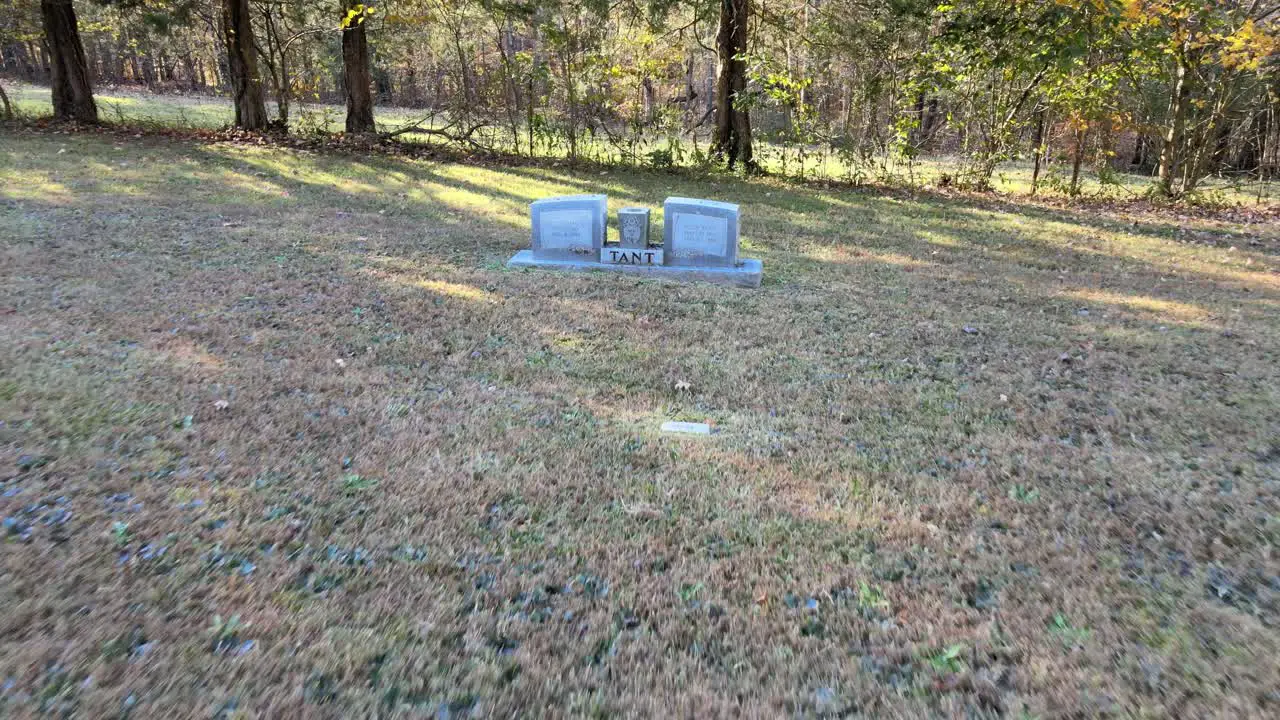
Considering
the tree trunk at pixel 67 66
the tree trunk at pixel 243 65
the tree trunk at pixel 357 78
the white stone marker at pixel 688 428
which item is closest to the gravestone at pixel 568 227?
the white stone marker at pixel 688 428

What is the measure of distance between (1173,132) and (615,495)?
14.2 m

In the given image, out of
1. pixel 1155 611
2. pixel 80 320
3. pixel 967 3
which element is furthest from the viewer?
pixel 967 3

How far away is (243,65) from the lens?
47.8 ft

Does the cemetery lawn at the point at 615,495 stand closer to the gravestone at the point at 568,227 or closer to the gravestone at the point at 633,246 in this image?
the gravestone at the point at 633,246

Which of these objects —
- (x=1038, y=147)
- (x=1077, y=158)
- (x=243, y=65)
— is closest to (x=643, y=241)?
(x=1038, y=147)

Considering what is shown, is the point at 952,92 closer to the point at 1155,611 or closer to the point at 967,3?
the point at 967,3

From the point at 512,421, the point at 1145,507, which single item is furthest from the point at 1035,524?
the point at 512,421

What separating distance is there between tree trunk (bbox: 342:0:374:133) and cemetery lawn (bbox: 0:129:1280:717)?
919cm

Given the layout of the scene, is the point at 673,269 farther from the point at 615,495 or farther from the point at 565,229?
the point at 615,495

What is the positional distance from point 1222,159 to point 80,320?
17529 millimetres

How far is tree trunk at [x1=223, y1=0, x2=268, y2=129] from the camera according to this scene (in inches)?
565

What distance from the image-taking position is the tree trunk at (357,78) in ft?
48.2

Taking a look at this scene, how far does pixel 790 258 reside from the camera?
27.6ft

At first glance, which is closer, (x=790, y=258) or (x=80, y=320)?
(x=80, y=320)
